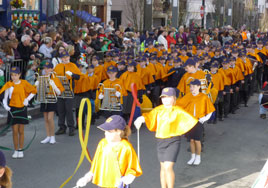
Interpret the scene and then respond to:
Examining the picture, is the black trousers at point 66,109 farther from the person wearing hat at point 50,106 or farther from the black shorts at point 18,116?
the black shorts at point 18,116

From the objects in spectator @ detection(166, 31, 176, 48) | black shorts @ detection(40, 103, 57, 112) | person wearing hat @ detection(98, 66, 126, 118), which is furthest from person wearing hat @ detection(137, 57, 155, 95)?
spectator @ detection(166, 31, 176, 48)

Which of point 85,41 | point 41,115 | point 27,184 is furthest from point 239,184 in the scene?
point 85,41

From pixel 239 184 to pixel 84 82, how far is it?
473 centimetres

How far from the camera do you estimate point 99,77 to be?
1354 cm

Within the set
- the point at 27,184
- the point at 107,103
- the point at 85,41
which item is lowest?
the point at 27,184

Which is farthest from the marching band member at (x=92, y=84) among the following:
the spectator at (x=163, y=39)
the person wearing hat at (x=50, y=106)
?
the spectator at (x=163, y=39)

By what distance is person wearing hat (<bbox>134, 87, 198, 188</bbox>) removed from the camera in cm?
765

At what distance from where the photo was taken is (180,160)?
996 cm

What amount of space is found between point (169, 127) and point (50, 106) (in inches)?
152

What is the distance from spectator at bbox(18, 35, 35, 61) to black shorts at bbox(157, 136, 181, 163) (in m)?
7.44

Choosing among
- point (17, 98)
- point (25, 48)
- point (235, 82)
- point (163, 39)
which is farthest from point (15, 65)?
point (163, 39)

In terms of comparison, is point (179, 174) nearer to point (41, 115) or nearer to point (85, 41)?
point (41, 115)

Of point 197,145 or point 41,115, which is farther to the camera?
point 41,115

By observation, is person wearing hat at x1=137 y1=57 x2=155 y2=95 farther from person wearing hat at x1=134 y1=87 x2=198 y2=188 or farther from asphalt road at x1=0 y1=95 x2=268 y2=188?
person wearing hat at x1=134 y1=87 x2=198 y2=188
